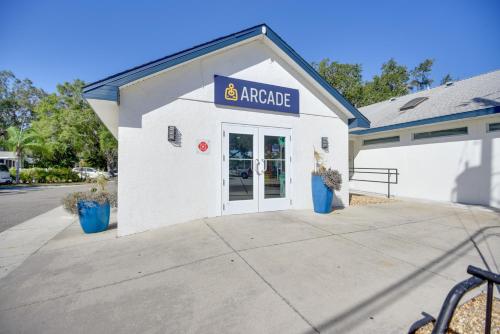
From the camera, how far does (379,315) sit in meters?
2.16

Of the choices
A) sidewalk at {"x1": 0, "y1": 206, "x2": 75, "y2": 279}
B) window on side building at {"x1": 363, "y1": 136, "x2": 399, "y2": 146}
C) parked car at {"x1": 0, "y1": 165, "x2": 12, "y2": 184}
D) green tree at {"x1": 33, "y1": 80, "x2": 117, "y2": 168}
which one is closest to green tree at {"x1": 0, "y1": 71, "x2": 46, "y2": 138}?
green tree at {"x1": 33, "y1": 80, "x2": 117, "y2": 168}

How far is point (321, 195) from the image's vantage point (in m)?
6.24

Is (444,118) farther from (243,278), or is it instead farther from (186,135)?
(243,278)

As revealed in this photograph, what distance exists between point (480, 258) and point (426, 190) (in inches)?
249

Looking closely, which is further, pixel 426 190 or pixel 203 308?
pixel 426 190

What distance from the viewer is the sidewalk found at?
3.68m

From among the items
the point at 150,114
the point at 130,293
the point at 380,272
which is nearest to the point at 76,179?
the point at 150,114

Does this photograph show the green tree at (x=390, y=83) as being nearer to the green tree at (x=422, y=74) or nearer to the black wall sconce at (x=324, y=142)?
the green tree at (x=422, y=74)

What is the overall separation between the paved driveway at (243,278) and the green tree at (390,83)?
998 inches

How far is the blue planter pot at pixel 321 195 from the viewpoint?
6191 mm

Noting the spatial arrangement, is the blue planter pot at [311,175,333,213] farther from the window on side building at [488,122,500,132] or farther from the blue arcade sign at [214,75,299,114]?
the window on side building at [488,122,500,132]

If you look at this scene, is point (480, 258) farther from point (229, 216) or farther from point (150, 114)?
point (150, 114)

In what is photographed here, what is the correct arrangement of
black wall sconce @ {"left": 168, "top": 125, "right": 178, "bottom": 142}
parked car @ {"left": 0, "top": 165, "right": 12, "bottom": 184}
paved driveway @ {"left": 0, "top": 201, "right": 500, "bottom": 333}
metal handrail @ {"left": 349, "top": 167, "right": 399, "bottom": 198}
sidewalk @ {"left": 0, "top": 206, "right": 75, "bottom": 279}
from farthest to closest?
parked car @ {"left": 0, "top": 165, "right": 12, "bottom": 184}
metal handrail @ {"left": 349, "top": 167, "right": 399, "bottom": 198}
black wall sconce @ {"left": 168, "top": 125, "right": 178, "bottom": 142}
sidewalk @ {"left": 0, "top": 206, "right": 75, "bottom": 279}
paved driveway @ {"left": 0, "top": 201, "right": 500, "bottom": 333}

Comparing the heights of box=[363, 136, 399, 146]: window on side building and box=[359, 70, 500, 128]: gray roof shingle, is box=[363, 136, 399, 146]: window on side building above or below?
below
